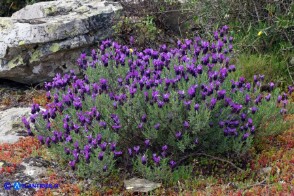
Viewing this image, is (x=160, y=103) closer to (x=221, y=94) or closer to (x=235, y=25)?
(x=221, y=94)

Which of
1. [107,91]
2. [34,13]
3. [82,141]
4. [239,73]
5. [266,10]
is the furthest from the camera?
[34,13]

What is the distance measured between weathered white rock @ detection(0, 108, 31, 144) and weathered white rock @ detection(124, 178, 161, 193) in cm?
173

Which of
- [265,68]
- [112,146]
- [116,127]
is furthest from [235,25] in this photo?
[112,146]

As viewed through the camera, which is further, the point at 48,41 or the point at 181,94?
the point at 48,41

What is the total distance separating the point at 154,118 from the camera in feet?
14.9

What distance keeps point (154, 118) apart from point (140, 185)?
1.93 feet

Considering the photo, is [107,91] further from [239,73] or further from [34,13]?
[34,13]

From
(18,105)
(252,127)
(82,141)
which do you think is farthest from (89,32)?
(252,127)

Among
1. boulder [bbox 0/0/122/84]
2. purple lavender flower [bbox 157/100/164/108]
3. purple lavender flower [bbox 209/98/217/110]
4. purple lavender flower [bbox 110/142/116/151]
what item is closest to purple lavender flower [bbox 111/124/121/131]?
purple lavender flower [bbox 110/142/116/151]

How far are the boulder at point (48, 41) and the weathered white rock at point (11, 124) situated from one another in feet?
2.88

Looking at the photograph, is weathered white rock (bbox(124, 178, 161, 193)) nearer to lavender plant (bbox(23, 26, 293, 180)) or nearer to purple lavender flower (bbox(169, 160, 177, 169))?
lavender plant (bbox(23, 26, 293, 180))

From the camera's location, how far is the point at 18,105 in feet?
22.7

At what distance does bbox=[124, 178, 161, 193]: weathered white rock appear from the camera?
14.4 ft

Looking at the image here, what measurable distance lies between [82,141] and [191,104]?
41.0 inches
